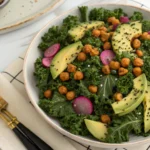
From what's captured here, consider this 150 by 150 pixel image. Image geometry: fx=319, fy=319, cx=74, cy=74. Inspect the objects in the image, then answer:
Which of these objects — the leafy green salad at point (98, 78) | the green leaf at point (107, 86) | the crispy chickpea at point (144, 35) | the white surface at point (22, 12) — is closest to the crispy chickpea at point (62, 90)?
the leafy green salad at point (98, 78)

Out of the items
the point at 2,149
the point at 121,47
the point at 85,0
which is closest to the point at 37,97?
the point at 2,149

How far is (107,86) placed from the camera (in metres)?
1.11

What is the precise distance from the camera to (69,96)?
3.64 feet

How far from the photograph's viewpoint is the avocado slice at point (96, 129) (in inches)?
41.1

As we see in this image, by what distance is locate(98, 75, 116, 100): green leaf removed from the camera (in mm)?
1102

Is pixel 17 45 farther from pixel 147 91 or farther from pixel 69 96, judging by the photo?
pixel 147 91

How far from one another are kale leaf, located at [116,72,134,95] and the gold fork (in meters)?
0.32

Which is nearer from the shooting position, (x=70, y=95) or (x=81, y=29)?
(x=70, y=95)

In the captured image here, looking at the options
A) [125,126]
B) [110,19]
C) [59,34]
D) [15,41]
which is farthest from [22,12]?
[125,126]

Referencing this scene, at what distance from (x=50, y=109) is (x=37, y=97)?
0.36ft

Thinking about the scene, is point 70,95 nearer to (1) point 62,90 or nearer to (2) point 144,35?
(1) point 62,90

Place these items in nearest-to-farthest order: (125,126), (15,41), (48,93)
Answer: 1. (125,126)
2. (48,93)
3. (15,41)

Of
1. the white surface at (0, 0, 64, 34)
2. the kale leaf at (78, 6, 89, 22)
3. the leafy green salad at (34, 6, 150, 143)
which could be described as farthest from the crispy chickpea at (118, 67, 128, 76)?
the white surface at (0, 0, 64, 34)

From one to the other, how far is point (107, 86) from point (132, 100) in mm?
100
